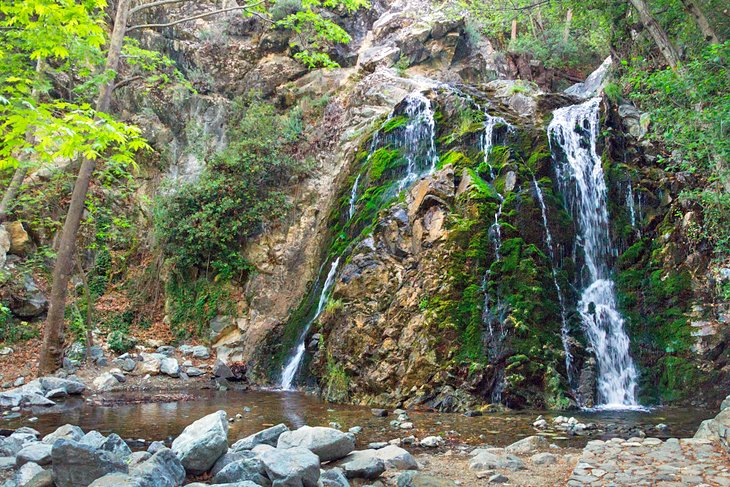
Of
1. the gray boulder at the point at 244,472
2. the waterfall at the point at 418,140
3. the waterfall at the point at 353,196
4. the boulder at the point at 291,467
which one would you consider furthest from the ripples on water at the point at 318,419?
the waterfall at the point at 418,140

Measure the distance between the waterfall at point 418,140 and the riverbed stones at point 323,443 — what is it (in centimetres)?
725

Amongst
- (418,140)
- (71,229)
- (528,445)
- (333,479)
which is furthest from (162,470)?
(418,140)

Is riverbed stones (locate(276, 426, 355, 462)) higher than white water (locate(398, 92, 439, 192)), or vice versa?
white water (locate(398, 92, 439, 192))

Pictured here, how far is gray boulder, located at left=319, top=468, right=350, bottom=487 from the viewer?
150 inches

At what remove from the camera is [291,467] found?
371cm

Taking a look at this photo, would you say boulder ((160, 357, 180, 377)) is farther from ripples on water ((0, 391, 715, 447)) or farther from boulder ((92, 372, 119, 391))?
ripples on water ((0, 391, 715, 447))

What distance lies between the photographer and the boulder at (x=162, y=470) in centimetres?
352

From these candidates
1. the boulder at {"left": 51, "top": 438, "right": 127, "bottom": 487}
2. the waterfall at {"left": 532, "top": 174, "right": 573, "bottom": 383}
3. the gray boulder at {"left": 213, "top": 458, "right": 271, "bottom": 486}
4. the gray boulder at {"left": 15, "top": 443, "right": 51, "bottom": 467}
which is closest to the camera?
the boulder at {"left": 51, "top": 438, "right": 127, "bottom": 487}

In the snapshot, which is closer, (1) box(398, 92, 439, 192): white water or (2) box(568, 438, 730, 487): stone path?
(2) box(568, 438, 730, 487): stone path

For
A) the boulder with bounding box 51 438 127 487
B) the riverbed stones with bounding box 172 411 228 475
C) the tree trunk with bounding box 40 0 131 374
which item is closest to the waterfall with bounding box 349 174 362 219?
the tree trunk with bounding box 40 0 131 374

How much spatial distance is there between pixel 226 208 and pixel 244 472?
427 inches

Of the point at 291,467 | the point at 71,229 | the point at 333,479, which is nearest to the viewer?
the point at 291,467

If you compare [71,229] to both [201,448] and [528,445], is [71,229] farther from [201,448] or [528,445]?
[528,445]

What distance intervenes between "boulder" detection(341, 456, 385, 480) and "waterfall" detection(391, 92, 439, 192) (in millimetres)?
7602
